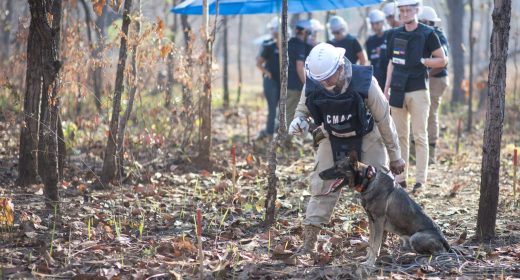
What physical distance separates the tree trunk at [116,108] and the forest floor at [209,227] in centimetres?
28

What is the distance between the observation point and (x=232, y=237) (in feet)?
21.7

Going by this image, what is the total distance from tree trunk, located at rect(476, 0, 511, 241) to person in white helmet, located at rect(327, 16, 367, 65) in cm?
498

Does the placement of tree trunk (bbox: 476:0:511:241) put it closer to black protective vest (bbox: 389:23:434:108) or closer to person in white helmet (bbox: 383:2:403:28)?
black protective vest (bbox: 389:23:434:108)

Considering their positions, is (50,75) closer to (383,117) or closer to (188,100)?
(383,117)

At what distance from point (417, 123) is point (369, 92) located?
3.27 meters

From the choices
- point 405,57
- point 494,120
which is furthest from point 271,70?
point 494,120

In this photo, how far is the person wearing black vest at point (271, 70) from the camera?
41.4 feet

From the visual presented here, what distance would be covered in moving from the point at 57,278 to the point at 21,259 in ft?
1.60

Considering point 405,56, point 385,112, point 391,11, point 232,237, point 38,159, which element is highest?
point 391,11

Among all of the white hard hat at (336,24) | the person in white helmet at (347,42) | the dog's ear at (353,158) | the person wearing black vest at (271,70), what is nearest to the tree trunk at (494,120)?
the dog's ear at (353,158)

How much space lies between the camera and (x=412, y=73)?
8617mm

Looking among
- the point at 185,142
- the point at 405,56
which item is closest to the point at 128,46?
the point at 185,142

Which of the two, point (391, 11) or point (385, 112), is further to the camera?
point (391, 11)

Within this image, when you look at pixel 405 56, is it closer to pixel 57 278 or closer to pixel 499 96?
pixel 499 96
